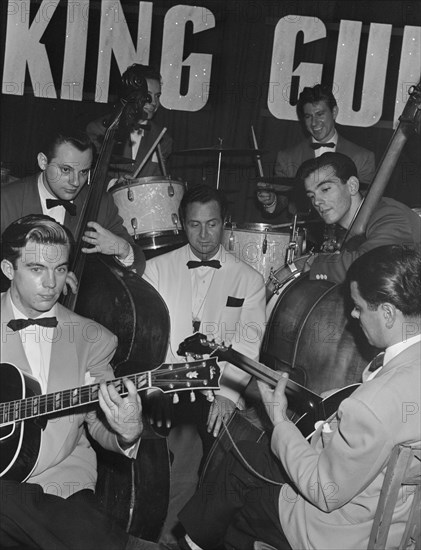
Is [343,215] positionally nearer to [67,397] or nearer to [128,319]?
[128,319]

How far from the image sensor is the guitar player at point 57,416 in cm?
274

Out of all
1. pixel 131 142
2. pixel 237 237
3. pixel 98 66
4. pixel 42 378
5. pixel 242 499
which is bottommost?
pixel 242 499

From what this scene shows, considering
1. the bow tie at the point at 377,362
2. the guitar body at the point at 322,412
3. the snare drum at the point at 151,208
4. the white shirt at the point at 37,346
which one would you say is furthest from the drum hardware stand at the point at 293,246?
the white shirt at the point at 37,346

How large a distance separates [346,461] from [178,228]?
152 cm

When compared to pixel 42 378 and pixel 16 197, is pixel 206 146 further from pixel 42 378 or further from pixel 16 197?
pixel 42 378

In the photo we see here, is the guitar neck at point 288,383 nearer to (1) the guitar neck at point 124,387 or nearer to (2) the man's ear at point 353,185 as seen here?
(1) the guitar neck at point 124,387

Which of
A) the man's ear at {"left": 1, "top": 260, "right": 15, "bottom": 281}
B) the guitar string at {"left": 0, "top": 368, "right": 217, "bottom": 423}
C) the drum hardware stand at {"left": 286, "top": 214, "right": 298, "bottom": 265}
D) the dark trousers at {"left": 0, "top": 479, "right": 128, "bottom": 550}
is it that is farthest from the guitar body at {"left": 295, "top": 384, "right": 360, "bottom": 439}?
the man's ear at {"left": 1, "top": 260, "right": 15, "bottom": 281}

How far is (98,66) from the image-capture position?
337cm

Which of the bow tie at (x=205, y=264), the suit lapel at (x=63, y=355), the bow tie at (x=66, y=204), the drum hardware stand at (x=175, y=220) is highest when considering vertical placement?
the bow tie at (x=66, y=204)

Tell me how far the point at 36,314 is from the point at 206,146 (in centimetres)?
104

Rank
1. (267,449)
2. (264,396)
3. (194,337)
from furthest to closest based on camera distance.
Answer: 1. (194,337)
2. (267,449)
3. (264,396)

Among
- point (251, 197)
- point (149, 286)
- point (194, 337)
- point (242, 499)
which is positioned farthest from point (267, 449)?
point (251, 197)

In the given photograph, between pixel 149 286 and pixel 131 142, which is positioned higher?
pixel 131 142

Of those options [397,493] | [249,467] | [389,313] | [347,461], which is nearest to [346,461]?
[347,461]
